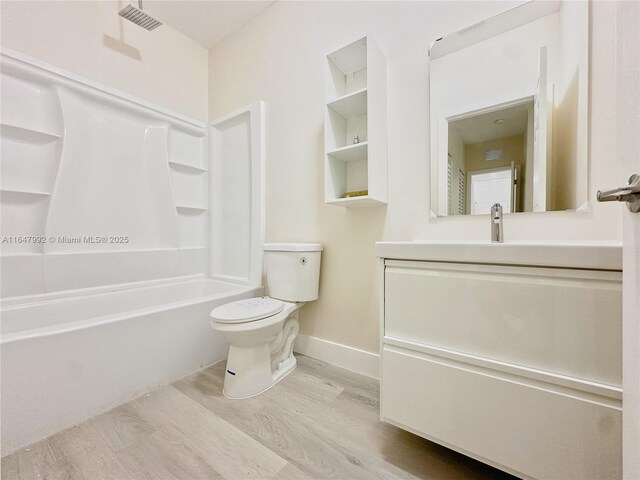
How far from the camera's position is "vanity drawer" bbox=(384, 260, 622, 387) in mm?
666

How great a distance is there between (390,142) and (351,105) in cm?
31

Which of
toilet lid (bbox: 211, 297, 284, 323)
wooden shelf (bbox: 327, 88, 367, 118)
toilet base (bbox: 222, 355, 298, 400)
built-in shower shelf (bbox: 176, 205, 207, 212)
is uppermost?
wooden shelf (bbox: 327, 88, 367, 118)

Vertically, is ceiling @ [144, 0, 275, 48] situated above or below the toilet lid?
above

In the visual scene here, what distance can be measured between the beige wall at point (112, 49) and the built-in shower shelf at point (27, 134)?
0.46 meters

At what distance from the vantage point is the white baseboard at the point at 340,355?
5.07 ft

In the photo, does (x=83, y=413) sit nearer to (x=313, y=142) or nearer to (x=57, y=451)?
(x=57, y=451)

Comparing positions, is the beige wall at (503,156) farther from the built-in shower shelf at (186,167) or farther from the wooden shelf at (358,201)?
the built-in shower shelf at (186,167)

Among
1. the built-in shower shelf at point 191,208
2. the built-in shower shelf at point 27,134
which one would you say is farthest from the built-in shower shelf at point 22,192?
the built-in shower shelf at point 191,208

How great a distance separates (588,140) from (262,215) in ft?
5.92

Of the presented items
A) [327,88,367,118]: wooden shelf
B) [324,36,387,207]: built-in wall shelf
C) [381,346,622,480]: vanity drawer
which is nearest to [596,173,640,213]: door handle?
[381,346,622,480]: vanity drawer

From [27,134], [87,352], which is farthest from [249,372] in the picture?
[27,134]

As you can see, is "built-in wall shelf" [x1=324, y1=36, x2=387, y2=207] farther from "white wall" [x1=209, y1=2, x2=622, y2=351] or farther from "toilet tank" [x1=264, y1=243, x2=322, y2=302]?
"toilet tank" [x1=264, y1=243, x2=322, y2=302]

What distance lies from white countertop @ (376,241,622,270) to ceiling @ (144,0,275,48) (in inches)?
88.4

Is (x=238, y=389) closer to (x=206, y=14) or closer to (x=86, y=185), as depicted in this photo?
(x=86, y=185)
